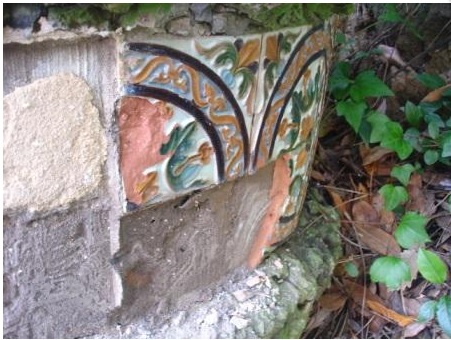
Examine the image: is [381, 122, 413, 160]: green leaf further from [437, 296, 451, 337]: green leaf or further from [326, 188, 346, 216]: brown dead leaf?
[437, 296, 451, 337]: green leaf

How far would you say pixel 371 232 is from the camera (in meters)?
1.45

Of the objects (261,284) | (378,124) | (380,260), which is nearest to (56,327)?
(261,284)

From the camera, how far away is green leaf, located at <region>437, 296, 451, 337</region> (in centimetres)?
122

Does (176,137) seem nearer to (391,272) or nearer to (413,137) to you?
(391,272)

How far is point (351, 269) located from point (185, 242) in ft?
1.70

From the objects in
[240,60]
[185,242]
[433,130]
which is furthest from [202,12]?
[433,130]

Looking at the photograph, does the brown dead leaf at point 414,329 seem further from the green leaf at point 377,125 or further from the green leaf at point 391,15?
the green leaf at point 391,15

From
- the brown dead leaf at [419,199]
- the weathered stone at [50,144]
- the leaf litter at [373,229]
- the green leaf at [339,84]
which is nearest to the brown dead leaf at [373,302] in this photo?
the leaf litter at [373,229]

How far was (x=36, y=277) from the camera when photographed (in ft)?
2.85

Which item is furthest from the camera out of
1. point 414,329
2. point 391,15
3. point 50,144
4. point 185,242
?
point 391,15

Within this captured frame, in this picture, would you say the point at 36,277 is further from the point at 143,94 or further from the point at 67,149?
the point at 143,94

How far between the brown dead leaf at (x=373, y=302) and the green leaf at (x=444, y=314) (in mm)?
117

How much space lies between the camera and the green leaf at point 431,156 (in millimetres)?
1439

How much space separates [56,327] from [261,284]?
38 cm
